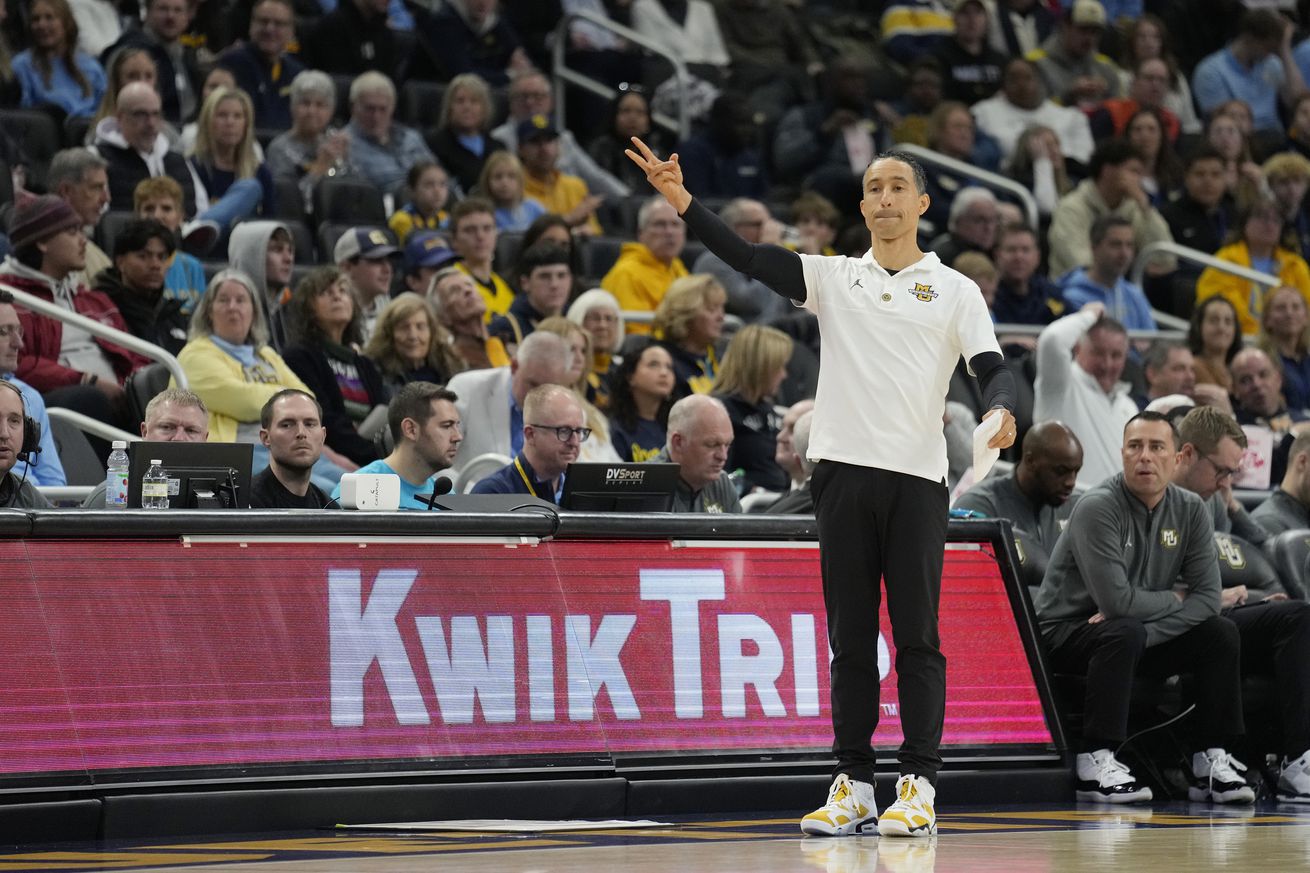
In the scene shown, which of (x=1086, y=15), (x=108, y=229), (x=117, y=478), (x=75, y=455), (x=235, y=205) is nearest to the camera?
(x=117, y=478)

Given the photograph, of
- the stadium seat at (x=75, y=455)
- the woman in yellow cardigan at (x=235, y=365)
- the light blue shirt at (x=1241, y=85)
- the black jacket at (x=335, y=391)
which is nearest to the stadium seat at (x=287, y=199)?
the black jacket at (x=335, y=391)

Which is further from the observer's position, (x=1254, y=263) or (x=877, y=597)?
(x=1254, y=263)

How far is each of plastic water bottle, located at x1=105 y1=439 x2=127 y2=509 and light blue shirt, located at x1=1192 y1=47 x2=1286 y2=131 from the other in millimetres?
12385

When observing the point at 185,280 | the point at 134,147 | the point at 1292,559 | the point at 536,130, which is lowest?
the point at 1292,559

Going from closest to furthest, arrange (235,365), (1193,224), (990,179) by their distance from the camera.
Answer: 1. (235,365)
2. (990,179)
3. (1193,224)

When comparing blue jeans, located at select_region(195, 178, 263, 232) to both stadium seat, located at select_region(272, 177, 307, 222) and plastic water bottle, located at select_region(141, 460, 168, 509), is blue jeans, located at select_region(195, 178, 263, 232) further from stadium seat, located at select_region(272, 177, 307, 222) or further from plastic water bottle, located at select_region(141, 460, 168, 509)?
plastic water bottle, located at select_region(141, 460, 168, 509)

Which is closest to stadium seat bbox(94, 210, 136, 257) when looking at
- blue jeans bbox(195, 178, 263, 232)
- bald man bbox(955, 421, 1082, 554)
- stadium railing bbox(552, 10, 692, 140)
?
blue jeans bbox(195, 178, 263, 232)

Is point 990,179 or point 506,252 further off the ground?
point 990,179

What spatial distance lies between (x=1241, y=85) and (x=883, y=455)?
510 inches

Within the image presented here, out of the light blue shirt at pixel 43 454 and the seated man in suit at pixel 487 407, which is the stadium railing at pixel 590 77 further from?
the light blue shirt at pixel 43 454

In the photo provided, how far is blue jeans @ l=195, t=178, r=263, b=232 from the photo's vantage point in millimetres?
11570

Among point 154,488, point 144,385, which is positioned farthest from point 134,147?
point 154,488

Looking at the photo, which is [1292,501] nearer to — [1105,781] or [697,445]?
[1105,781]

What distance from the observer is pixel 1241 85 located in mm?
17859
